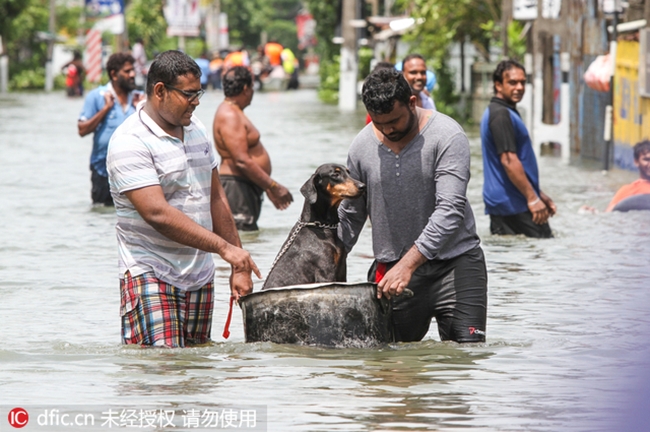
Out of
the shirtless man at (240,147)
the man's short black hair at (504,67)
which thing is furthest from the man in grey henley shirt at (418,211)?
the shirtless man at (240,147)

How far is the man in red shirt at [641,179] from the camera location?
1372 centimetres

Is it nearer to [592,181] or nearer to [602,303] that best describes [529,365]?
[602,303]

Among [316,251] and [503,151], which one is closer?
[316,251]

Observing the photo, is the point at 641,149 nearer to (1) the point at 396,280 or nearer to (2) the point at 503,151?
(2) the point at 503,151

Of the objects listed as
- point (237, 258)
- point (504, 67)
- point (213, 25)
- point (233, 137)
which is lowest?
point (237, 258)

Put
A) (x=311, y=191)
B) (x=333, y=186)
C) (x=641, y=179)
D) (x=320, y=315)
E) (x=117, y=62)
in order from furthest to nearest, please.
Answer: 1. (x=641, y=179)
2. (x=117, y=62)
3. (x=311, y=191)
4. (x=333, y=186)
5. (x=320, y=315)

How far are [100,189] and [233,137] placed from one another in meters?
3.31

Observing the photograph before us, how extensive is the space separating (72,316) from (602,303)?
3557 mm

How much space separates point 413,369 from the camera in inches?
275

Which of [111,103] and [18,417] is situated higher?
[111,103]

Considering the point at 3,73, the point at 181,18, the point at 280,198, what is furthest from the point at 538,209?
the point at 181,18

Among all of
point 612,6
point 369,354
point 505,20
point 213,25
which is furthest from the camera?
point 213,25

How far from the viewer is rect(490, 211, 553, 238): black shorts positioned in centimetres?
1142

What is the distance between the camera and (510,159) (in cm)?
1075
